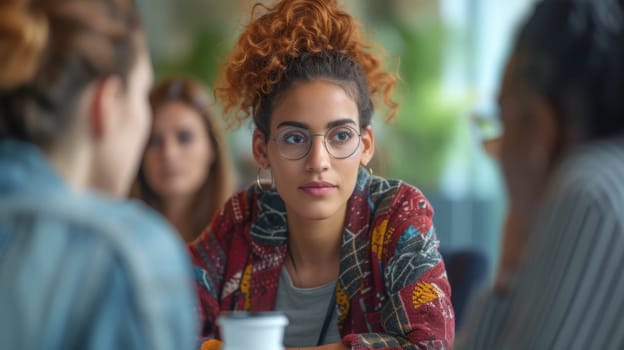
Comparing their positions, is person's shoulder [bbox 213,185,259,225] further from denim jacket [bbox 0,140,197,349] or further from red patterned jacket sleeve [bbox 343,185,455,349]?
denim jacket [bbox 0,140,197,349]

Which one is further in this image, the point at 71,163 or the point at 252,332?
the point at 252,332

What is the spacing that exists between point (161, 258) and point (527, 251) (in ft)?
1.58

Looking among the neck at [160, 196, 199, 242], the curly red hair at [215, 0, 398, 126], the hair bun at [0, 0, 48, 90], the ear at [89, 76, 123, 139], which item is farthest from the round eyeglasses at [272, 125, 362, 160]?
the neck at [160, 196, 199, 242]

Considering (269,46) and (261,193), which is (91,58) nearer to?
(269,46)

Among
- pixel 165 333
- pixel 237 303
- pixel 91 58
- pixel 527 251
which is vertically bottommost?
pixel 237 303

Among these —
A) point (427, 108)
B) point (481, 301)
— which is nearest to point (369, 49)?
point (481, 301)

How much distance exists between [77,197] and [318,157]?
0.87 meters

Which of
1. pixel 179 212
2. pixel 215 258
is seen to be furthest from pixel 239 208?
pixel 179 212

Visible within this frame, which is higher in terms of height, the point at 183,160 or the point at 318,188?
the point at 318,188

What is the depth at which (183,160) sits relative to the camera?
340cm

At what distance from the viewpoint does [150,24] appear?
252 inches

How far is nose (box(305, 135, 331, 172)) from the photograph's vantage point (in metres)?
1.79

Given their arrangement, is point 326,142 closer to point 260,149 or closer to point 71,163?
point 260,149

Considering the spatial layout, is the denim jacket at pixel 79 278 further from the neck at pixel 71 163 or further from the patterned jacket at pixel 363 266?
the patterned jacket at pixel 363 266
